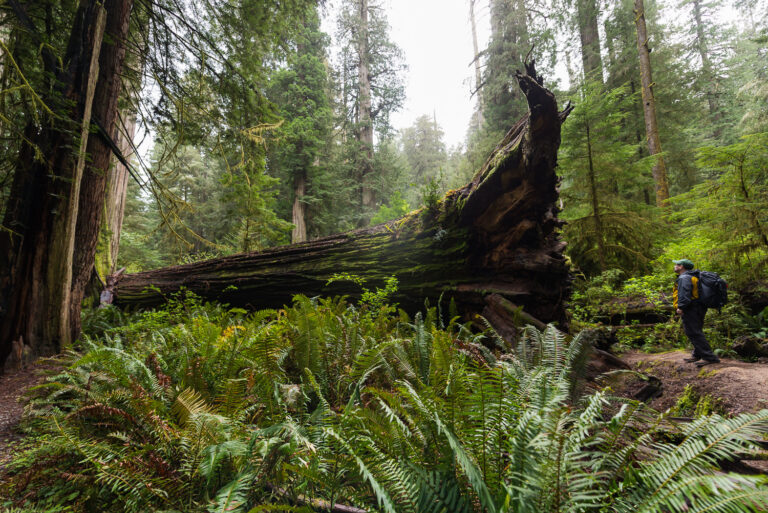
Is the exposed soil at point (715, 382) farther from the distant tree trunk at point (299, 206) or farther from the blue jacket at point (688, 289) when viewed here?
the distant tree trunk at point (299, 206)

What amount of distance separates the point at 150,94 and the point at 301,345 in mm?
5446

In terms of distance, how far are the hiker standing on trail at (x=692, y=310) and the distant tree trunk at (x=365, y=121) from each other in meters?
11.2

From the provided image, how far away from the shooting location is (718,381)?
319cm

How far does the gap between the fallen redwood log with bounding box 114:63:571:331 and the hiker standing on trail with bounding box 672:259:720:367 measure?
6.09 ft

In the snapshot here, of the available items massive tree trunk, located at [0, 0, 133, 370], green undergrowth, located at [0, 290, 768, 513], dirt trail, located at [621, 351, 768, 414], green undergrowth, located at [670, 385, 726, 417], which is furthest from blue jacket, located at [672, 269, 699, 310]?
massive tree trunk, located at [0, 0, 133, 370]

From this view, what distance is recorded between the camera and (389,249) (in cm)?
515

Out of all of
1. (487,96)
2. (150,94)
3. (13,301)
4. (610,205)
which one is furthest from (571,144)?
(13,301)

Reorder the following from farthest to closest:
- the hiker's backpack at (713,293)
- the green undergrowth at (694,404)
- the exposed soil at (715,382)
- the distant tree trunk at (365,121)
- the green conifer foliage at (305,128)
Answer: the distant tree trunk at (365,121) → the green conifer foliage at (305,128) → the hiker's backpack at (713,293) → the exposed soil at (715,382) → the green undergrowth at (694,404)

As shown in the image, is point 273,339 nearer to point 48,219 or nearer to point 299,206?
point 48,219

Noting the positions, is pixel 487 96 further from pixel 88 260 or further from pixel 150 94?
pixel 88 260

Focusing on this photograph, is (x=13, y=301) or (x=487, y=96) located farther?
(x=487, y=96)

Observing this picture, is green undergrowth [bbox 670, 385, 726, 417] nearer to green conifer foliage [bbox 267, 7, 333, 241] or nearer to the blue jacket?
the blue jacket

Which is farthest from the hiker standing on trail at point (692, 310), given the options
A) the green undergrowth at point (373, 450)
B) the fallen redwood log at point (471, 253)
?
the green undergrowth at point (373, 450)

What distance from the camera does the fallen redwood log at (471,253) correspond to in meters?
3.60
